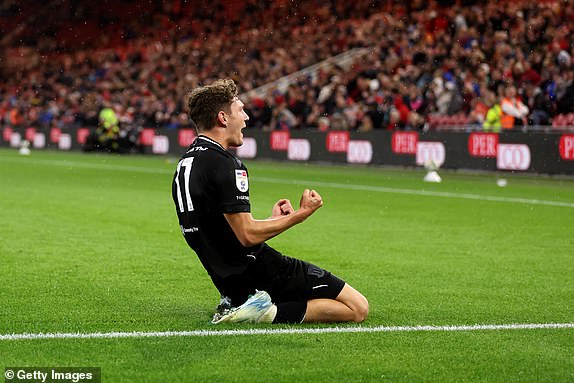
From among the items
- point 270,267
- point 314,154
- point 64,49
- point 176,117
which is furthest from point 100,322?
point 64,49

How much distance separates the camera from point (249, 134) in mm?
33688

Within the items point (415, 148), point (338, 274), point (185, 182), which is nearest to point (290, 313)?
point (185, 182)

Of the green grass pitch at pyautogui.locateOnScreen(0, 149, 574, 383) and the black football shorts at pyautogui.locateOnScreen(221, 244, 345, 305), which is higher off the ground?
the black football shorts at pyautogui.locateOnScreen(221, 244, 345, 305)

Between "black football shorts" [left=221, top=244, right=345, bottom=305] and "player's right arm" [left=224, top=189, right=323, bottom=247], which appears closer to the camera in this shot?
"player's right arm" [left=224, top=189, right=323, bottom=247]

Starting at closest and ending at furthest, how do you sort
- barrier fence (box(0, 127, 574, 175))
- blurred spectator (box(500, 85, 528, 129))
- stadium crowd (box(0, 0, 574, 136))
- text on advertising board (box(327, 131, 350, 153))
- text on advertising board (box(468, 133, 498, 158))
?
barrier fence (box(0, 127, 574, 175)) < text on advertising board (box(468, 133, 498, 158)) < blurred spectator (box(500, 85, 528, 129)) < stadium crowd (box(0, 0, 574, 136)) < text on advertising board (box(327, 131, 350, 153))

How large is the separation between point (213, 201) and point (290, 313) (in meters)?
0.96

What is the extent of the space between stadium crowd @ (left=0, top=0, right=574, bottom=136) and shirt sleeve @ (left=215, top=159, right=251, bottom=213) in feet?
59.6

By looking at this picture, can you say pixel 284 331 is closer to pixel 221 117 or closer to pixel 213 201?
pixel 213 201

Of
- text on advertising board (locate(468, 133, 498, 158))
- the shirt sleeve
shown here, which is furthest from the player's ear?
text on advertising board (locate(468, 133, 498, 158))

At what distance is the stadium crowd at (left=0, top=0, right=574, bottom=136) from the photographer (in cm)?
2606

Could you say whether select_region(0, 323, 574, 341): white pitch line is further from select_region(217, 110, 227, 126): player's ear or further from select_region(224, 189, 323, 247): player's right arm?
select_region(217, 110, 227, 126): player's ear

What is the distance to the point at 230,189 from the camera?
6.48 m

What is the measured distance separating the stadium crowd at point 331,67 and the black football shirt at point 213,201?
59.2 ft

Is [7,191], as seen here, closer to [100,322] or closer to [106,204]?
[106,204]
